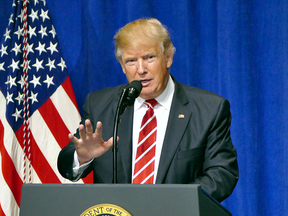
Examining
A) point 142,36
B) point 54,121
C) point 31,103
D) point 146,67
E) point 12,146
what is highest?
point 142,36

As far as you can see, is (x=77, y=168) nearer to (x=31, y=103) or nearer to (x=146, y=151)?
(x=146, y=151)

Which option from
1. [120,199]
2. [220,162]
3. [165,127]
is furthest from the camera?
[165,127]

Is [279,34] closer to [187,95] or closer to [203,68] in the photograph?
[203,68]

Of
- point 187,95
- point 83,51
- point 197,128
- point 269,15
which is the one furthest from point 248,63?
point 83,51

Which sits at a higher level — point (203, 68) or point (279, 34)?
point (279, 34)

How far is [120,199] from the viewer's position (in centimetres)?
87

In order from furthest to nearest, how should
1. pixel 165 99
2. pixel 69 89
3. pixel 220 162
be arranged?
pixel 69 89 < pixel 165 99 < pixel 220 162

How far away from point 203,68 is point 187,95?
93 cm

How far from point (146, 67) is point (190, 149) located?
476 mm

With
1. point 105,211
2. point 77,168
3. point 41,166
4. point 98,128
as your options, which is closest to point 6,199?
point 41,166

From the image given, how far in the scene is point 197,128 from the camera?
1.76m

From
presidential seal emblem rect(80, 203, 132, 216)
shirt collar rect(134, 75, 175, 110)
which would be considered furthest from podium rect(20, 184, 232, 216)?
shirt collar rect(134, 75, 175, 110)

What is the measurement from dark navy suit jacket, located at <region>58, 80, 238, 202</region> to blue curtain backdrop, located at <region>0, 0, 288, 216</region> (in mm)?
864

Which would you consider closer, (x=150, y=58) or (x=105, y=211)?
(x=105, y=211)
